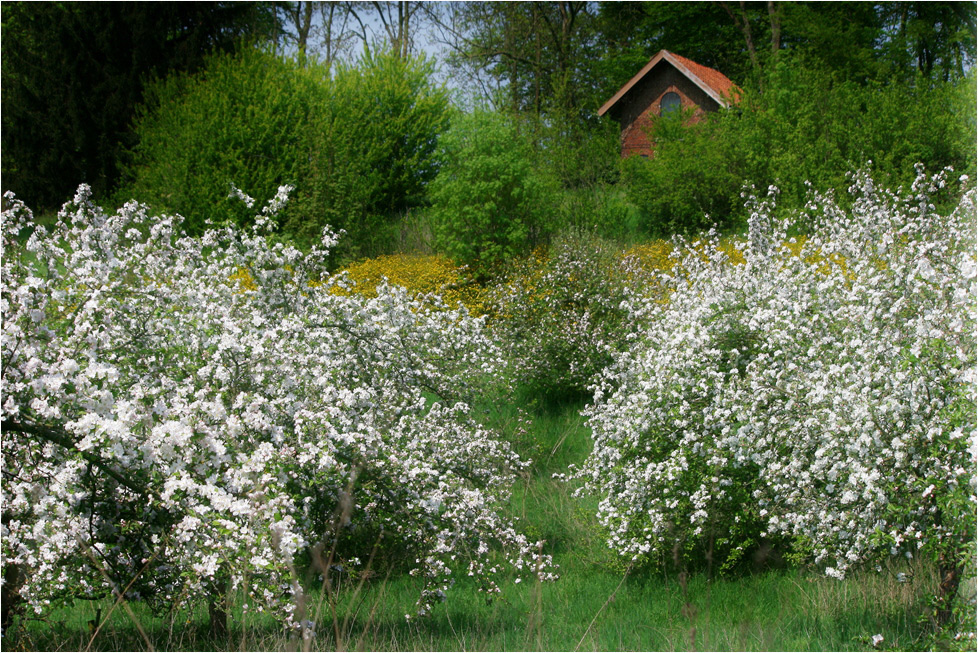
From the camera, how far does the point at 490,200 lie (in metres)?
15.0

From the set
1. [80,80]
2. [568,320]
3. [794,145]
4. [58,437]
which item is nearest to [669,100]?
[794,145]

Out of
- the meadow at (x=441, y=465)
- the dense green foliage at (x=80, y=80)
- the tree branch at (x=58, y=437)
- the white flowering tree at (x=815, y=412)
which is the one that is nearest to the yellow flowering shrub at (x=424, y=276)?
the meadow at (x=441, y=465)

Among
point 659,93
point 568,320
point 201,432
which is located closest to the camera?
point 201,432

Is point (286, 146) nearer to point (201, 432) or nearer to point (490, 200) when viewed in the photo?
point (490, 200)

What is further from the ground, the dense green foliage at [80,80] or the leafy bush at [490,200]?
the dense green foliage at [80,80]

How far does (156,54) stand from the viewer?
20.5 metres

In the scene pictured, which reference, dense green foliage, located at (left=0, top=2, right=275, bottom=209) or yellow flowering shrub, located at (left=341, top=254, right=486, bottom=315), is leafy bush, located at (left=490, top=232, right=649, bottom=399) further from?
dense green foliage, located at (left=0, top=2, right=275, bottom=209)

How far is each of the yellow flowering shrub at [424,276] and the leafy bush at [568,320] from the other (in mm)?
2400

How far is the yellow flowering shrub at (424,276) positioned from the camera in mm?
14039

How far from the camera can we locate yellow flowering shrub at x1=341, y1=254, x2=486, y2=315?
14.0 metres

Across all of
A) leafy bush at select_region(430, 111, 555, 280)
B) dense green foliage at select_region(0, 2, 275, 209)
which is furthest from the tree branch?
dense green foliage at select_region(0, 2, 275, 209)

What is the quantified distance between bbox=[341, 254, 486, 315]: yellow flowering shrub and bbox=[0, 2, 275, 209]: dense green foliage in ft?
28.6

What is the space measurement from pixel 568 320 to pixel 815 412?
612 centimetres

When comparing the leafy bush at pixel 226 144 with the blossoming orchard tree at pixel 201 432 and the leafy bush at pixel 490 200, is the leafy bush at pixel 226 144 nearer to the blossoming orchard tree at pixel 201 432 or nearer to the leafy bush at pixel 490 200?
the leafy bush at pixel 490 200
